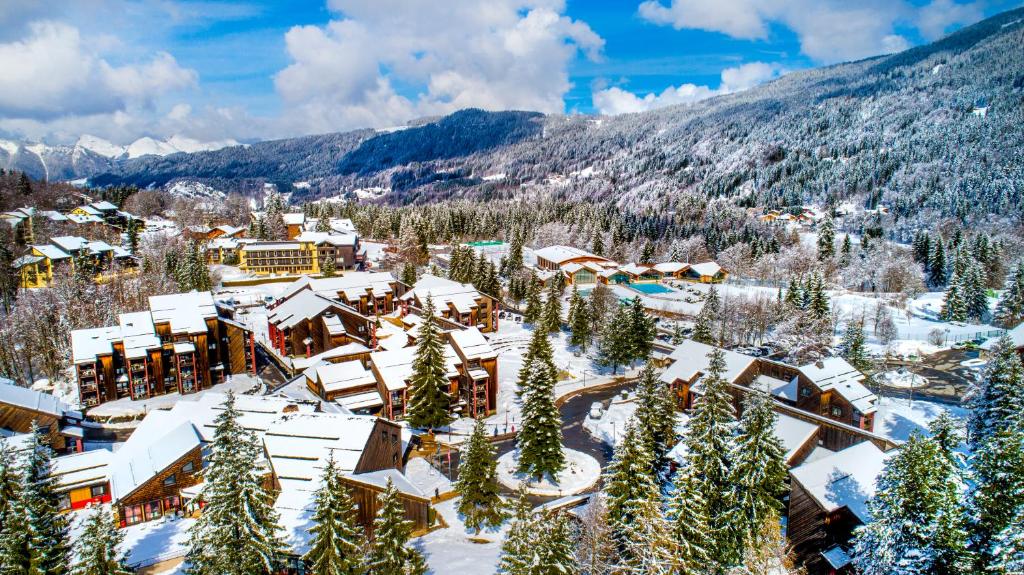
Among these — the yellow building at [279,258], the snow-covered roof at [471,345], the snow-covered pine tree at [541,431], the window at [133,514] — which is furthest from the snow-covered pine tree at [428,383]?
the yellow building at [279,258]

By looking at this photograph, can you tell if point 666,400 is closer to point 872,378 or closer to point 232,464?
point 232,464

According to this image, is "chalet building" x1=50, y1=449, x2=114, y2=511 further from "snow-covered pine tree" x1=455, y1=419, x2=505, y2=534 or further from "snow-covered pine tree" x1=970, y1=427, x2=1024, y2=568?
"snow-covered pine tree" x1=970, y1=427, x2=1024, y2=568

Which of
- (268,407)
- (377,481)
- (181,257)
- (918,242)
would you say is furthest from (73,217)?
(918,242)

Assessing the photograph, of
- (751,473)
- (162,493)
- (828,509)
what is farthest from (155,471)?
(828,509)

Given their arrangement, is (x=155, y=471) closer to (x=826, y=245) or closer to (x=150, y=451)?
(x=150, y=451)

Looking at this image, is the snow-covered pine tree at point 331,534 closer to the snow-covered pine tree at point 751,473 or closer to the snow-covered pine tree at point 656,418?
the snow-covered pine tree at point 751,473

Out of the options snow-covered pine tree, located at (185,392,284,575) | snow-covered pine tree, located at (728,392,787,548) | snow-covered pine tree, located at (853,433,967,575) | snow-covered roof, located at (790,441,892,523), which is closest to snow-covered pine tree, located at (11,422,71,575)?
snow-covered pine tree, located at (185,392,284,575)
